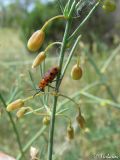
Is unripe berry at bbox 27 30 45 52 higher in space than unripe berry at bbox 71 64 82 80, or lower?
higher

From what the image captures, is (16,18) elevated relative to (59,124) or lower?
lower

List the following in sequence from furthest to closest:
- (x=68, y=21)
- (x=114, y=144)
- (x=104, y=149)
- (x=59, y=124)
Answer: (x=59, y=124) < (x=104, y=149) < (x=114, y=144) < (x=68, y=21)

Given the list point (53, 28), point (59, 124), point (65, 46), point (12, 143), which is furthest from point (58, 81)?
point (53, 28)

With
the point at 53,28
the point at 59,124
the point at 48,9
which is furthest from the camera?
the point at 48,9

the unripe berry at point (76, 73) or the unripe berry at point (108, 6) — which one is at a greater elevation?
the unripe berry at point (108, 6)

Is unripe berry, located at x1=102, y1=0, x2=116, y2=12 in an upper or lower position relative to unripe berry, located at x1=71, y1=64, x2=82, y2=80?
upper

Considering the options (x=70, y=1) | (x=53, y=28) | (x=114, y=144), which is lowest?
(x=53, y=28)

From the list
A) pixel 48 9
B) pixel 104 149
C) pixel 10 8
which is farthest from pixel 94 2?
pixel 48 9

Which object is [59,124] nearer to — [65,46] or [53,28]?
[65,46]

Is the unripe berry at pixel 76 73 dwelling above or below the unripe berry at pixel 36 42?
below

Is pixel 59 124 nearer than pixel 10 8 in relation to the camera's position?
Yes
